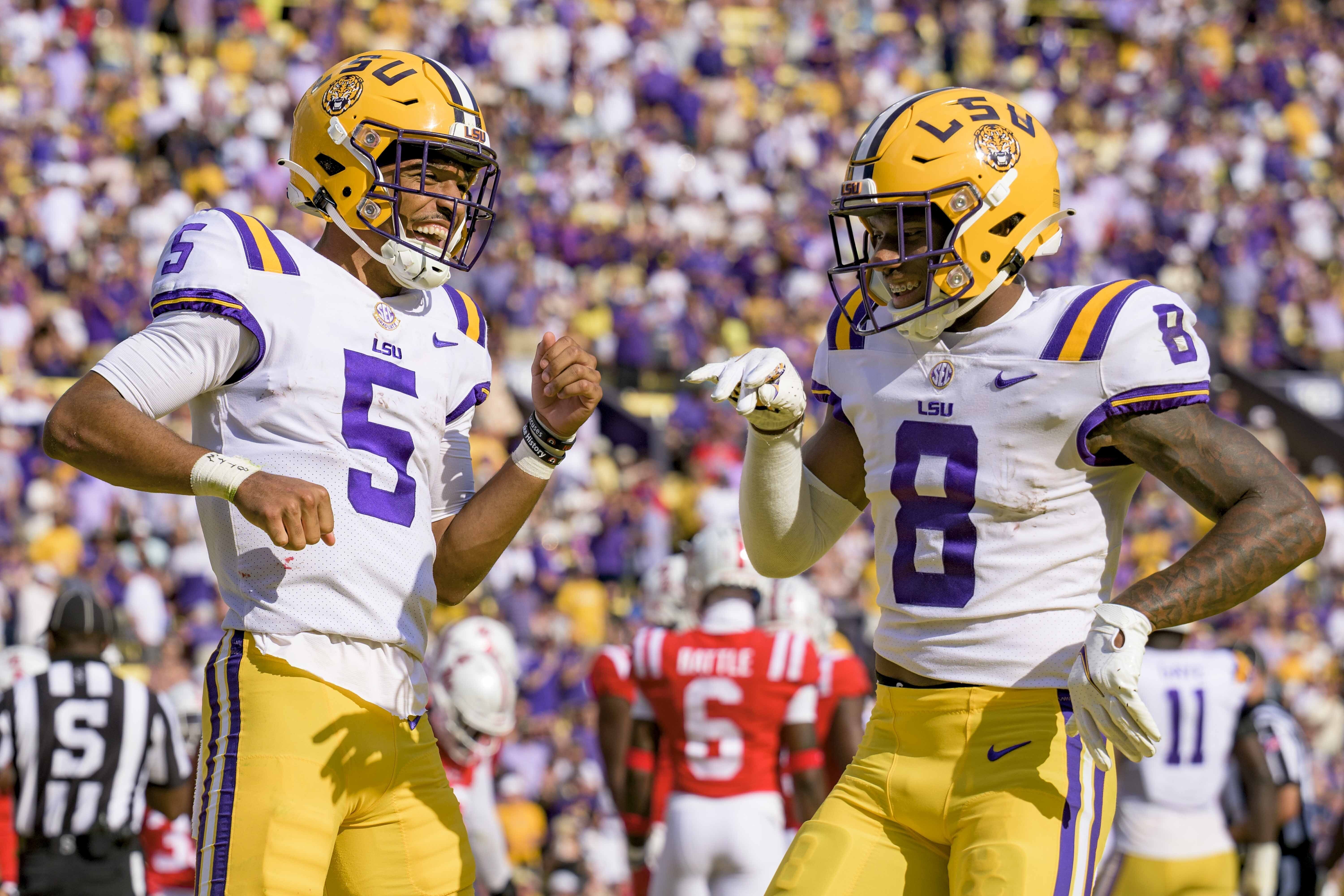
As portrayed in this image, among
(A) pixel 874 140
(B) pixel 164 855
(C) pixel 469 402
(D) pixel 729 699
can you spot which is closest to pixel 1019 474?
(A) pixel 874 140

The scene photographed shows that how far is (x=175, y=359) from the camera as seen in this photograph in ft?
10.2

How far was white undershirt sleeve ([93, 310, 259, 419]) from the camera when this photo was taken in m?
3.09

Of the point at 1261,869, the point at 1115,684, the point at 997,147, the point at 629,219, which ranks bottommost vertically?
the point at 1261,869

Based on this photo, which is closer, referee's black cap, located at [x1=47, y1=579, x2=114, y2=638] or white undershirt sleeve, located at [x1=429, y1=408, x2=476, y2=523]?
white undershirt sleeve, located at [x1=429, y1=408, x2=476, y2=523]

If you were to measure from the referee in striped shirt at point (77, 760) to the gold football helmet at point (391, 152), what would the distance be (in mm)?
2653

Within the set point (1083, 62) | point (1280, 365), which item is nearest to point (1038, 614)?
point (1280, 365)

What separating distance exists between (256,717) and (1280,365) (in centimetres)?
1564

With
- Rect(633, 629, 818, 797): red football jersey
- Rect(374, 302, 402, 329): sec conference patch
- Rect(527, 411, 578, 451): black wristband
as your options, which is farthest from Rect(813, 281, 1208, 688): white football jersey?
Rect(633, 629, 818, 797): red football jersey

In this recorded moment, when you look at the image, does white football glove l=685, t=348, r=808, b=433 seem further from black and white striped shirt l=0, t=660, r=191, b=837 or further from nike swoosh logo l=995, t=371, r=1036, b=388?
black and white striped shirt l=0, t=660, r=191, b=837

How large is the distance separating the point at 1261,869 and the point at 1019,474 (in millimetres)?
4207

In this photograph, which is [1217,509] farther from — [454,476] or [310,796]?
[310,796]

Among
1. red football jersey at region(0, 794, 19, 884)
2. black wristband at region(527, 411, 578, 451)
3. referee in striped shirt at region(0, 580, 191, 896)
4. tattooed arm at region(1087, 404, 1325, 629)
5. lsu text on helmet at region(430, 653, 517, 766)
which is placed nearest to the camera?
tattooed arm at region(1087, 404, 1325, 629)

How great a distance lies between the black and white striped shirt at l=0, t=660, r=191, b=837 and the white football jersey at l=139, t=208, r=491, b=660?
2549 mm

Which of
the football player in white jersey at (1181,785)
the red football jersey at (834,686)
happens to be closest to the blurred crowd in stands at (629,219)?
the football player in white jersey at (1181,785)
